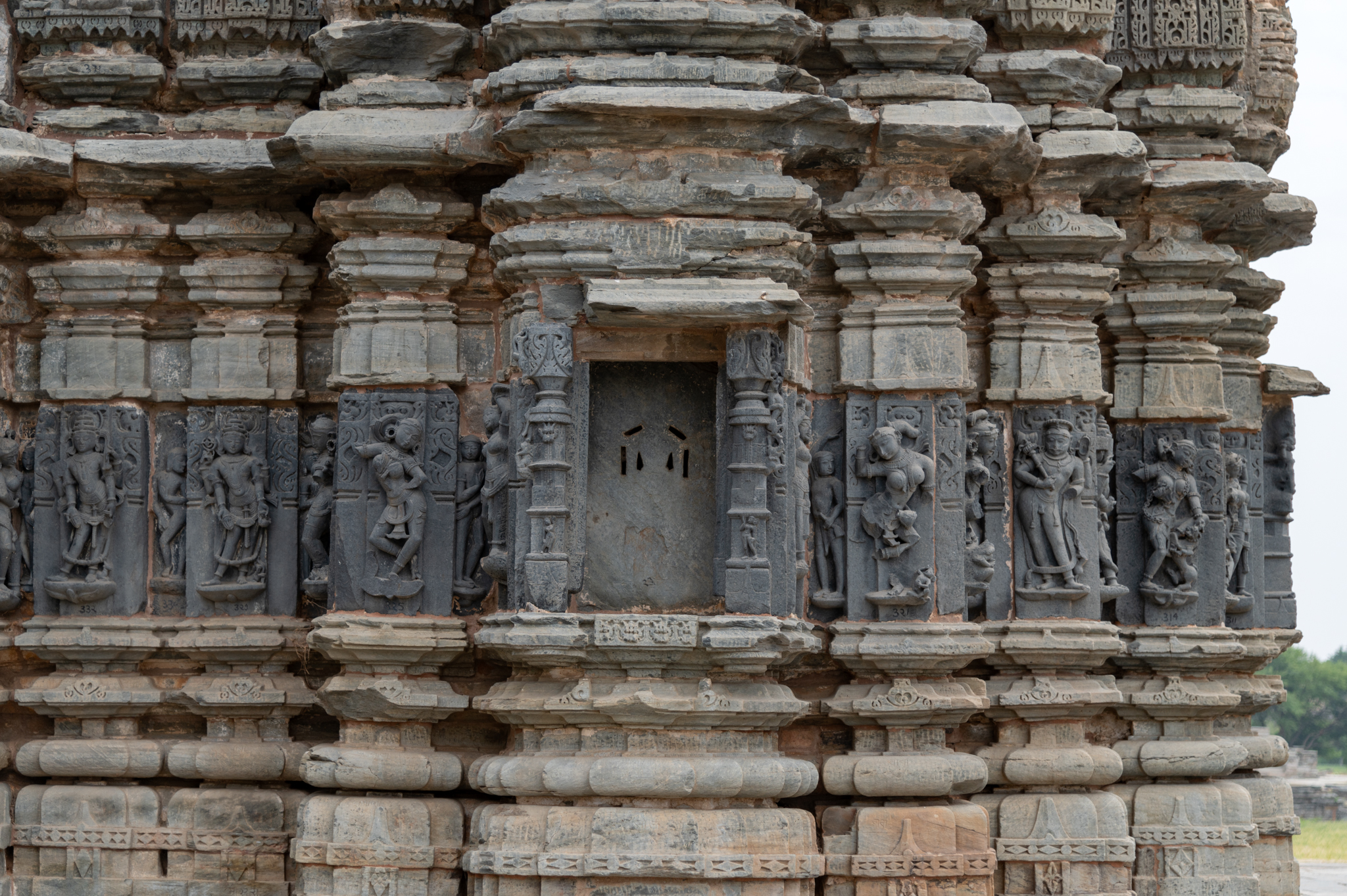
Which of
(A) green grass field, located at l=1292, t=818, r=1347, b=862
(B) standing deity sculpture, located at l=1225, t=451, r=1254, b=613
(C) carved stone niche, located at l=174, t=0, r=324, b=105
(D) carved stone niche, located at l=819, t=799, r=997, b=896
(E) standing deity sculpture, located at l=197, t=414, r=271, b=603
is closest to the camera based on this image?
(D) carved stone niche, located at l=819, t=799, r=997, b=896

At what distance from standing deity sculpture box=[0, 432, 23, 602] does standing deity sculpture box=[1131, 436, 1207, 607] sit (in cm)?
689

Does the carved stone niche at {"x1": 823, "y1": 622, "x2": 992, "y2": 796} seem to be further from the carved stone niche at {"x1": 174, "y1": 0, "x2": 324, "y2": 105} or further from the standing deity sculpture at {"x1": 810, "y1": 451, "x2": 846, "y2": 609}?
the carved stone niche at {"x1": 174, "y1": 0, "x2": 324, "y2": 105}

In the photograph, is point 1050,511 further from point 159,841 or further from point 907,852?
point 159,841

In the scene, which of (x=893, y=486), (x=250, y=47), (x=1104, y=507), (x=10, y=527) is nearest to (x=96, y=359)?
(x=10, y=527)

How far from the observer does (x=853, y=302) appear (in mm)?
12109

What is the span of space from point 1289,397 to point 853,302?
4.55 meters

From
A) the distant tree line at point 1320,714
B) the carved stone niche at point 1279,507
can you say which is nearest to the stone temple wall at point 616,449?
the carved stone niche at point 1279,507

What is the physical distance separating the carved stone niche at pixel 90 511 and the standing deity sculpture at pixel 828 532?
13.2ft

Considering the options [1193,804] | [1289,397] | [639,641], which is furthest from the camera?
[1289,397]

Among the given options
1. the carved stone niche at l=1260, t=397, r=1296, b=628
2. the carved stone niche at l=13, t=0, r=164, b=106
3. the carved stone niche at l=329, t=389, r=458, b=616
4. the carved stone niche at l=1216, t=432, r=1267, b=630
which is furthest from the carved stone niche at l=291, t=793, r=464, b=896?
the carved stone niche at l=1260, t=397, r=1296, b=628

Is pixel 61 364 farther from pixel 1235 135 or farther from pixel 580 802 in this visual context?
pixel 1235 135

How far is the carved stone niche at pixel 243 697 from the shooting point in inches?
488

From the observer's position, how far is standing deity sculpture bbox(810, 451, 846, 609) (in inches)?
470

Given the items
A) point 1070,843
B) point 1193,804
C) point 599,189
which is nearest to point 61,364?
point 599,189
